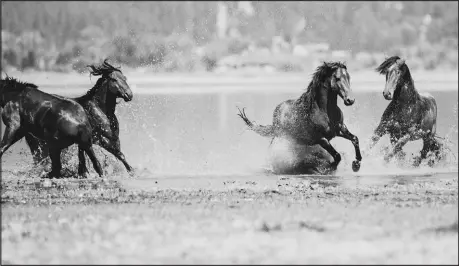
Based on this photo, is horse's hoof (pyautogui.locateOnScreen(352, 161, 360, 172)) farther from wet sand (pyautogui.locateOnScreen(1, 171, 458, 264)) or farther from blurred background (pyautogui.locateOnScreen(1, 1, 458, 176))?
blurred background (pyautogui.locateOnScreen(1, 1, 458, 176))

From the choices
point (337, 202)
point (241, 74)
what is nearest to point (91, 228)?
point (337, 202)

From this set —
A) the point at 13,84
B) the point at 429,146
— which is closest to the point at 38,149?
the point at 13,84

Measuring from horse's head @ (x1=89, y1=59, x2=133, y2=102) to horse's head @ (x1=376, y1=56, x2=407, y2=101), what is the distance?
331 centimetres

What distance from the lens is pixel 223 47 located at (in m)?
50.6

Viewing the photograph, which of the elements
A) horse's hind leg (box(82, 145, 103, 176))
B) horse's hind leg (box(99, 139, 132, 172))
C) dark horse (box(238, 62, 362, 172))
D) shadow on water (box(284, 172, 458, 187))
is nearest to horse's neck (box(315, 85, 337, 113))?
dark horse (box(238, 62, 362, 172))

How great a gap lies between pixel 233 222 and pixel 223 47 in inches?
1646

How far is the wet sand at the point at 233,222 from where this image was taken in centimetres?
771

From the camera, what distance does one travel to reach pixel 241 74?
48062 millimetres

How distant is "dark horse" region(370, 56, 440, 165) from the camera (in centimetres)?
1488

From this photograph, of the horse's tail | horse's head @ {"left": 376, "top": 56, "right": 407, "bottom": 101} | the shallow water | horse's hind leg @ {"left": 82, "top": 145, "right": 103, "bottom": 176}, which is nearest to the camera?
horse's hind leg @ {"left": 82, "top": 145, "right": 103, "bottom": 176}

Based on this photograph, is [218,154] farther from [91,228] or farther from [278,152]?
[91,228]

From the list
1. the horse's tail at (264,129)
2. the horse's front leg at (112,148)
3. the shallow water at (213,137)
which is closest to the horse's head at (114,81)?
the horse's front leg at (112,148)

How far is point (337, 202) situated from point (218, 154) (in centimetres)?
873

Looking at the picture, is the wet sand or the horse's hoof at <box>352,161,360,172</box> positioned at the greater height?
the horse's hoof at <box>352,161,360,172</box>
